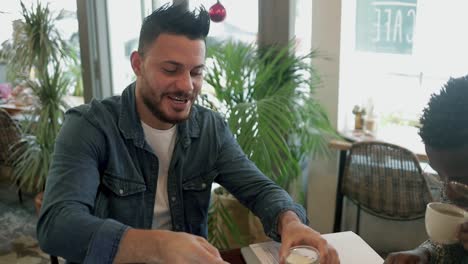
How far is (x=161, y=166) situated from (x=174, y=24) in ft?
1.51

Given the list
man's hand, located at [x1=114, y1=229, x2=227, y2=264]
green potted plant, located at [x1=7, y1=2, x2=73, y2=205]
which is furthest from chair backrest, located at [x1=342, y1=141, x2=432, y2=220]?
green potted plant, located at [x1=7, y1=2, x2=73, y2=205]

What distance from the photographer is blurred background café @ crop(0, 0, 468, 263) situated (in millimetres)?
2559

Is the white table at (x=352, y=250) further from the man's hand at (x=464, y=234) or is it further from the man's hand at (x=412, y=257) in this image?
the man's hand at (x=464, y=234)

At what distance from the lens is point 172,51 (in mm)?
1382

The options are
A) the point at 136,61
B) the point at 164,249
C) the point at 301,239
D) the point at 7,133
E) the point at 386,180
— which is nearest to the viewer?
the point at 164,249

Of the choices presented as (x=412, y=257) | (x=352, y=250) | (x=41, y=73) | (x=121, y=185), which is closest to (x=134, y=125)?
(x=121, y=185)

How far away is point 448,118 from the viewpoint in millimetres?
865

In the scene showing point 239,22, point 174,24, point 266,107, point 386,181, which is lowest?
point 386,181

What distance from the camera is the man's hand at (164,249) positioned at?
96 centimetres

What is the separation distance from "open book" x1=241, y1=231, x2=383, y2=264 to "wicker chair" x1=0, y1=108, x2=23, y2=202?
8.90 ft

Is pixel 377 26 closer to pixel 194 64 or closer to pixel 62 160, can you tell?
pixel 194 64

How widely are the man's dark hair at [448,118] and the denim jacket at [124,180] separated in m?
0.53

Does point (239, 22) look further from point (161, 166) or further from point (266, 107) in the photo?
point (161, 166)

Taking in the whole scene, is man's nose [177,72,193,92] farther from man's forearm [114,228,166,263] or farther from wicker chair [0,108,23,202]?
wicker chair [0,108,23,202]
